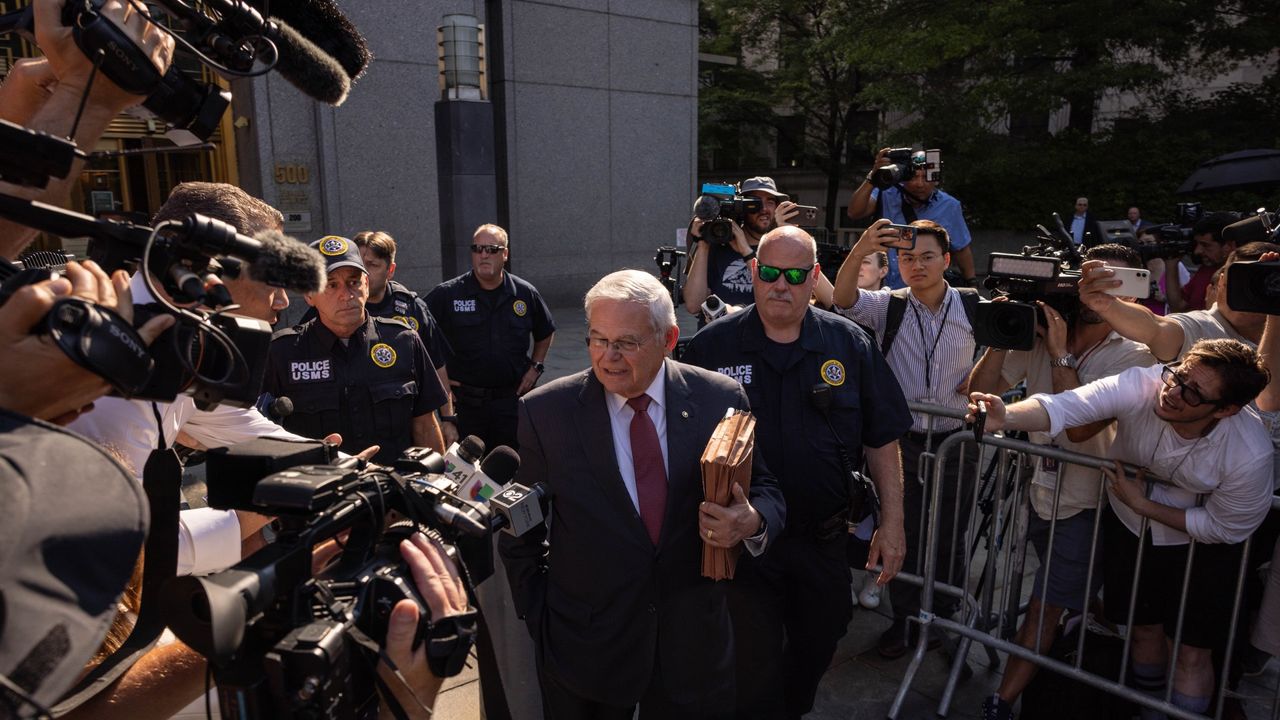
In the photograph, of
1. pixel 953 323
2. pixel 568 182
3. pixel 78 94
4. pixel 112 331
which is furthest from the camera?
pixel 568 182

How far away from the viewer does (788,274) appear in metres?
3.64

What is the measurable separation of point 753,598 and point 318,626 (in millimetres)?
2292

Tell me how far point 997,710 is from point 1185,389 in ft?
5.42

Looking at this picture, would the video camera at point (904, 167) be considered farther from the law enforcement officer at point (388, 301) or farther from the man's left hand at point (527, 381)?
the law enforcement officer at point (388, 301)

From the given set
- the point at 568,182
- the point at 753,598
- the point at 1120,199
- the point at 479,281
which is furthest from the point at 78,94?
the point at 1120,199

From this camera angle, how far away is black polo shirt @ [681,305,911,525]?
351cm

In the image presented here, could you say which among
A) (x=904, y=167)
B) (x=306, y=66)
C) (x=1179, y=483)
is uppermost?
(x=306, y=66)

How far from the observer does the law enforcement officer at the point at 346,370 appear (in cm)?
403

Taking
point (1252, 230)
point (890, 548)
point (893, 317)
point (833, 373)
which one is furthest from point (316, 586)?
point (1252, 230)

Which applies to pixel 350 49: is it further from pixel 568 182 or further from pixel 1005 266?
pixel 568 182

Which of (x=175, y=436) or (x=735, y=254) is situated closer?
(x=175, y=436)

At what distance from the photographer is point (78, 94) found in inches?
A: 64.4

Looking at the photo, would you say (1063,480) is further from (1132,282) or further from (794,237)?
(794,237)

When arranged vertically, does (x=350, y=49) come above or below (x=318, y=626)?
above
